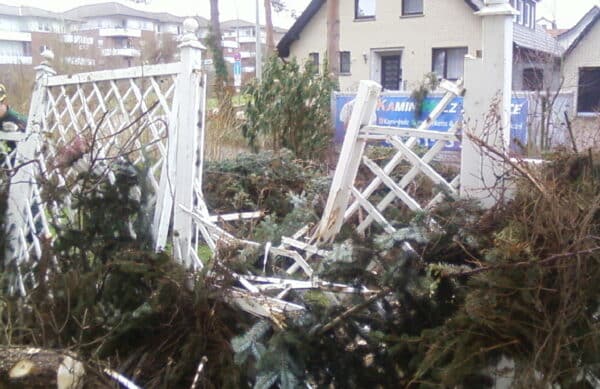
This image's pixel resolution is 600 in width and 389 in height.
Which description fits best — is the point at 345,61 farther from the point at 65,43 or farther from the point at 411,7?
the point at 65,43

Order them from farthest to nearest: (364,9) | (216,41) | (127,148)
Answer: (364,9)
(216,41)
(127,148)

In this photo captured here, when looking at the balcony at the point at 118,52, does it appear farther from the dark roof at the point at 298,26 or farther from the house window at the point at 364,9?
the house window at the point at 364,9

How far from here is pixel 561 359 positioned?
81.3 inches

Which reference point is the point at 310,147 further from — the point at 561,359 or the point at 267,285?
the point at 561,359

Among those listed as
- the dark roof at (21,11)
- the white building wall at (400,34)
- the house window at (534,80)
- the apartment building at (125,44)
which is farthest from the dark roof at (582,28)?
the dark roof at (21,11)

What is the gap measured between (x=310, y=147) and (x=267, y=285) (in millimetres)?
5007

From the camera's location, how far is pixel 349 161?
10.6 ft

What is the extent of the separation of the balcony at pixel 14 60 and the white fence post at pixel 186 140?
9.31m

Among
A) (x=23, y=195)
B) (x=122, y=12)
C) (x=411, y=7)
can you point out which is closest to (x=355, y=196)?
(x=23, y=195)

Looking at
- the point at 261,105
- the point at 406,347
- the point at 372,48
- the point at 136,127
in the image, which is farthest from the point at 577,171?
the point at 372,48

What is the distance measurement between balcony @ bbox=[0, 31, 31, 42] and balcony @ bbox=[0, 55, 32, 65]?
2400mm

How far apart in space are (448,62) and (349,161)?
21.3m

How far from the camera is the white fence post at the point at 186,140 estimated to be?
3.54 metres

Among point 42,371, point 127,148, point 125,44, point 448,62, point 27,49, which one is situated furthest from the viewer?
point 448,62
